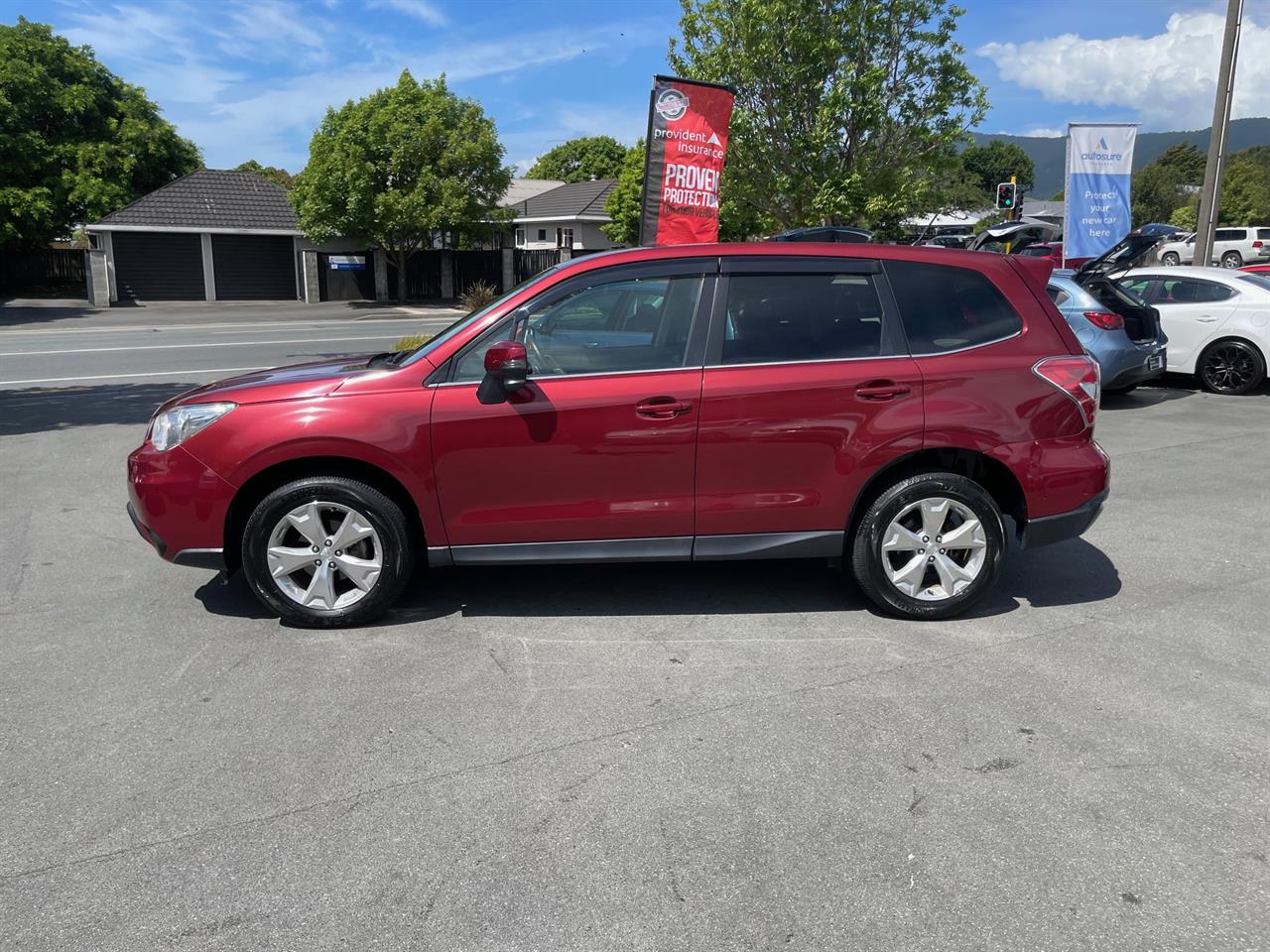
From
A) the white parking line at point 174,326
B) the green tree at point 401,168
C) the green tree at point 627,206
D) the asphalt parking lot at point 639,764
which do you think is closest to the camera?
the asphalt parking lot at point 639,764

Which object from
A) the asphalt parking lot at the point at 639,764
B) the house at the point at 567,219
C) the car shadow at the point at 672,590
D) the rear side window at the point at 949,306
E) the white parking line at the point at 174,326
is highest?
the house at the point at 567,219

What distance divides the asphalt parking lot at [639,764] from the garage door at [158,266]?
34.2 meters

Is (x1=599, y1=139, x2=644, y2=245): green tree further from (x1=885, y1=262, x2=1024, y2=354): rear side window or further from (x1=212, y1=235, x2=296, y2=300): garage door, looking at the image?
(x1=885, y1=262, x2=1024, y2=354): rear side window

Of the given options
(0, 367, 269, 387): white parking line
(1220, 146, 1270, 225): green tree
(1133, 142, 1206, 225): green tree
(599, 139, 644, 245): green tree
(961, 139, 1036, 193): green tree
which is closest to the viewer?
(0, 367, 269, 387): white parking line

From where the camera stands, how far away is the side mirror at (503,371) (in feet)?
14.8

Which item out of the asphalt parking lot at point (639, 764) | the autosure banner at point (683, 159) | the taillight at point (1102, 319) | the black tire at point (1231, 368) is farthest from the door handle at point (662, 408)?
the black tire at point (1231, 368)

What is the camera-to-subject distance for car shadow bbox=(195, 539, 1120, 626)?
516 cm

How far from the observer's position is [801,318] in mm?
4891

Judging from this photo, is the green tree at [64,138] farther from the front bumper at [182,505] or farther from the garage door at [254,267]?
the front bumper at [182,505]

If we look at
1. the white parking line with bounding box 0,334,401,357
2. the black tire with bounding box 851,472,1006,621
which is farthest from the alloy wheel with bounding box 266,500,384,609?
the white parking line with bounding box 0,334,401,357

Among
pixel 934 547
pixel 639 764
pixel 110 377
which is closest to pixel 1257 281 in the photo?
pixel 934 547

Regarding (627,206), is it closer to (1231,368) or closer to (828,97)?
(828,97)

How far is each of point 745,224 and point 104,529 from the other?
2050cm

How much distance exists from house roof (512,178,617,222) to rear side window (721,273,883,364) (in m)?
41.5
